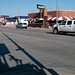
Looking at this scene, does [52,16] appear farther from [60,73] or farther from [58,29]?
[60,73]

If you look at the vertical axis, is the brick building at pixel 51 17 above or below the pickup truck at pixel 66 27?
above

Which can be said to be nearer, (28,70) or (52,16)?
(28,70)

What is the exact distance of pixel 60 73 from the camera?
4.94 metres

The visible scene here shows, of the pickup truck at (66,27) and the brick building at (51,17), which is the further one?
the brick building at (51,17)

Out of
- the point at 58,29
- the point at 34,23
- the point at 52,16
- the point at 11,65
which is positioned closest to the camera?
the point at 11,65

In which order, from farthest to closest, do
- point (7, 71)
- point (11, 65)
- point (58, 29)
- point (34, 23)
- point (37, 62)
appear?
point (34, 23) → point (58, 29) → point (37, 62) → point (11, 65) → point (7, 71)

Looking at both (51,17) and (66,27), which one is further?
(51,17)

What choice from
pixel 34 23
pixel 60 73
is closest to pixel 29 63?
pixel 60 73

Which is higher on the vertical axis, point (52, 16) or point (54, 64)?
point (52, 16)

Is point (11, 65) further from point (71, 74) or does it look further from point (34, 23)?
point (34, 23)

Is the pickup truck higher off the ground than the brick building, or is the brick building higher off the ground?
the brick building

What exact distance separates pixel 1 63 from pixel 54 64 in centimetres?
234

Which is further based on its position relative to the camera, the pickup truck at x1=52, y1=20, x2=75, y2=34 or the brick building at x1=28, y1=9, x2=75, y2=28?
the brick building at x1=28, y1=9, x2=75, y2=28

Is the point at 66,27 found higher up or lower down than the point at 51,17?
lower down
